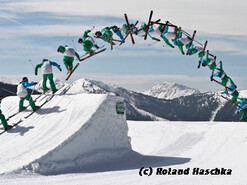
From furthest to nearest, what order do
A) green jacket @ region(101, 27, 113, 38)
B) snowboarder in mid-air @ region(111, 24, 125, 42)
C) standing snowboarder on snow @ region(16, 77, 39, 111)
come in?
green jacket @ region(101, 27, 113, 38) < snowboarder in mid-air @ region(111, 24, 125, 42) < standing snowboarder on snow @ region(16, 77, 39, 111)

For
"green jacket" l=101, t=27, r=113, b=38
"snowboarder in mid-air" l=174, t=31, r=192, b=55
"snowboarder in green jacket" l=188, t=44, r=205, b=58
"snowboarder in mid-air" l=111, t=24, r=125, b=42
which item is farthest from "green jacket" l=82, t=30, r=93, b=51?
"snowboarder in green jacket" l=188, t=44, r=205, b=58

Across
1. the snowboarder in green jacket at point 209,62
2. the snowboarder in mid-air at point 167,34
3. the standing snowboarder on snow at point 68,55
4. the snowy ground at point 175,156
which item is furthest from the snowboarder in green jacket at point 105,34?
the snowy ground at point 175,156

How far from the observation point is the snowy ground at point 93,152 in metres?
11.1

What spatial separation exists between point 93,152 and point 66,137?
137cm

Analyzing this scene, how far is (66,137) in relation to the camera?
13.2 m

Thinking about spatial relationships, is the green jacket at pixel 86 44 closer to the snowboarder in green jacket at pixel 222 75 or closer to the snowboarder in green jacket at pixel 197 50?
the snowboarder in green jacket at pixel 197 50

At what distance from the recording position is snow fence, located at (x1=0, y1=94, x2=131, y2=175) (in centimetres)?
1223

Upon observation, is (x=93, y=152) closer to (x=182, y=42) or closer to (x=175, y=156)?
(x=175, y=156)

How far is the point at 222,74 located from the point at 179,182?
34.8 feet

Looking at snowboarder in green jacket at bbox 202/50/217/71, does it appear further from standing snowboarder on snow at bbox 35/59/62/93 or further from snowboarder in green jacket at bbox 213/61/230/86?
standing snowboarder on snow at bbox 35/59/62/93

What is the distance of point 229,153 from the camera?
15.6 metres

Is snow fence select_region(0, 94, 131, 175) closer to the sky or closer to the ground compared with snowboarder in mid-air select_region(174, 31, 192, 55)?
closer to the ground

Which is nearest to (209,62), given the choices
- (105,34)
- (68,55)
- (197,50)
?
(197,50)

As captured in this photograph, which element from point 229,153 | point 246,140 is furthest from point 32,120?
point 246,140
